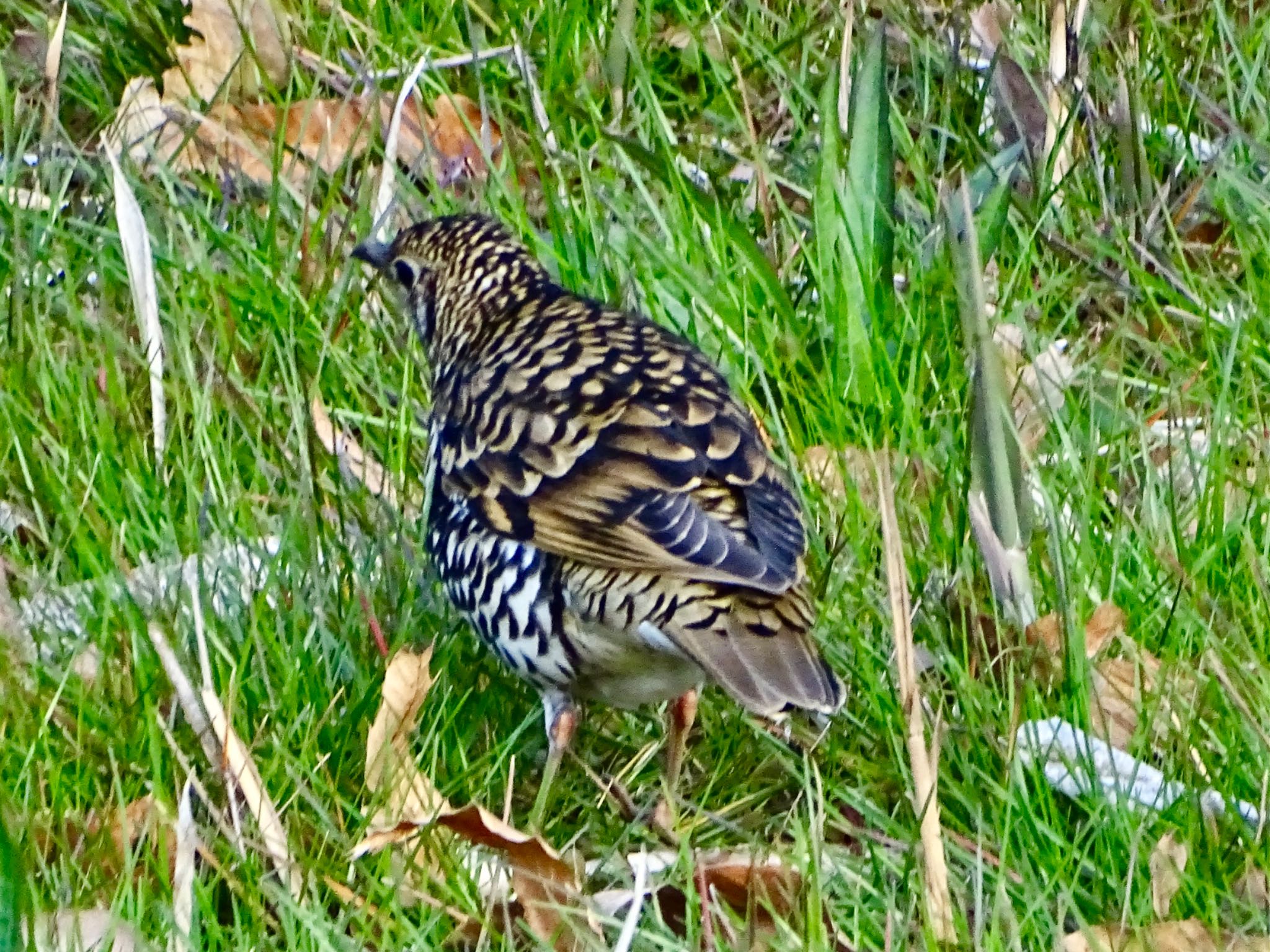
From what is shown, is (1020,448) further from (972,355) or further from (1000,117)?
(1000,117)

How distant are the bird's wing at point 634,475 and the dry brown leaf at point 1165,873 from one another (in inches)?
27.1

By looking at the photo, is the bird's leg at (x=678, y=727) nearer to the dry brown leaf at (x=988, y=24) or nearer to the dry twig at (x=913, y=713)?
the dry twig at (x=913, y=713)

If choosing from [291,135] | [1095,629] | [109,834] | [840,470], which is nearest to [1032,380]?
[840,470]

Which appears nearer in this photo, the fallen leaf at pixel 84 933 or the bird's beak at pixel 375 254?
the fallen leaf at pixel 84 933

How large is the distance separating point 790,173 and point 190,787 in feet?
8.83

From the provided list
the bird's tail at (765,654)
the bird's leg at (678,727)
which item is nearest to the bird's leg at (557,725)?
the bird's leg at (678,727)

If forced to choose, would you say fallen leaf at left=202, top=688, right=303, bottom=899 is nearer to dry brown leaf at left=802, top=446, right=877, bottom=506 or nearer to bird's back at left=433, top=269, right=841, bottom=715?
bird's back at left=433, top=269, right=841, bottom=715

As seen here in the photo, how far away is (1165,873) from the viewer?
10.1 ft

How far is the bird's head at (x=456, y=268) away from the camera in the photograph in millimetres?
4348

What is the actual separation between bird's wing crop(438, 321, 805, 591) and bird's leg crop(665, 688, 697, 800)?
331 millimetres

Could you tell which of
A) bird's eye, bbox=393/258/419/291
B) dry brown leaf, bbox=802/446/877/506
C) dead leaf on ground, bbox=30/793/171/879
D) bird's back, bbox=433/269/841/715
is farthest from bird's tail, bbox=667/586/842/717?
bird's eye, bbox=393/258/419/291

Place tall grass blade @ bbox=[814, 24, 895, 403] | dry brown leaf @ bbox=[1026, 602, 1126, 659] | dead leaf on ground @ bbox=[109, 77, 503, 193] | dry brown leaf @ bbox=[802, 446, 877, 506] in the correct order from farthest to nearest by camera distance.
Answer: dead leaf on ground @ bbox=[109, 77, 503, 193] → tall grass blade @ bbox=[814, 24, 895, 403] → dry brown leaf @ bbox=[802, 446, 877, 506] → dry brown leaf @ bbox=[1026, 602, 1126, 659]

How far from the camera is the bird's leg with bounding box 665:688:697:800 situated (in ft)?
12.1

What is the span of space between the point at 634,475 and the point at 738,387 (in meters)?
0.95
